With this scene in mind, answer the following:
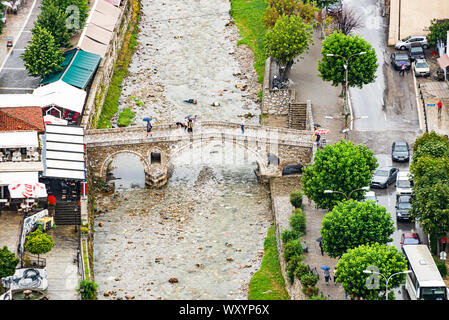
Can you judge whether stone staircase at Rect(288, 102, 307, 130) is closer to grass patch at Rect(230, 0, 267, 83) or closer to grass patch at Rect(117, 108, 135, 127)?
grass patch at Rect(230, 0, 267, 83)

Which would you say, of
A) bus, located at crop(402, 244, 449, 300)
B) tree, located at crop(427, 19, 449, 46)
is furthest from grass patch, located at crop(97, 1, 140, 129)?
bus, located at crop(402, 244, 449, 300)

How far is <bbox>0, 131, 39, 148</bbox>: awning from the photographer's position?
94625 millimetres

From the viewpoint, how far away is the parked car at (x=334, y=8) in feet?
425

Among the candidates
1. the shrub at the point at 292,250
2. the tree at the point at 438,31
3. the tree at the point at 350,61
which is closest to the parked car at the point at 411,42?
the tree at the point at 438,31

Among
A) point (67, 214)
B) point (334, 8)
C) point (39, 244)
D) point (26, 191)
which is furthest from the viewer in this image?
point (334, 8)

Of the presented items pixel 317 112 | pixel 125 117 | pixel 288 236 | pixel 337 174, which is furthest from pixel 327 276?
pixel 125 117

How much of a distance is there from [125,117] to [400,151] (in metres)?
31.0

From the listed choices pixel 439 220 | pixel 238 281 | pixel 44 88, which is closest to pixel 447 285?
pixel 439 220

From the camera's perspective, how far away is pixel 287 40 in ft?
389

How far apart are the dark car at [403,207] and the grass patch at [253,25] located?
40211mm

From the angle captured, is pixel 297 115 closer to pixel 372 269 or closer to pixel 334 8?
pixel 334 8

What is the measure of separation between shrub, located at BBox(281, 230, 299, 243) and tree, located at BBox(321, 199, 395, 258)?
6376 millimetres

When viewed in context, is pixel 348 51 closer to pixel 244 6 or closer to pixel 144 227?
pixel 144 227
